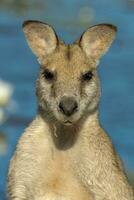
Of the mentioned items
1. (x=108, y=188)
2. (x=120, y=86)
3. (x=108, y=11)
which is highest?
(x=108, y=188)

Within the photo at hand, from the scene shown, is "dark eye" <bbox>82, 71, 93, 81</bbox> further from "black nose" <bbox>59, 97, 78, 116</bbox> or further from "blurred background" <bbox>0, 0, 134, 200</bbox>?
"blurred background" <bbox>0, 0, 134, 200</bbox>

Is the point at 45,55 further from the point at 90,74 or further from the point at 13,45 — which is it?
the point at 13,45

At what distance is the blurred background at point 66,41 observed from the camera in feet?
48.8

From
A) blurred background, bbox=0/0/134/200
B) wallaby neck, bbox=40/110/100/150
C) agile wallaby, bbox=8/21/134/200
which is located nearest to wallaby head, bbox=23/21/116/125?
agile wallaby, bbox=8/21/134/200

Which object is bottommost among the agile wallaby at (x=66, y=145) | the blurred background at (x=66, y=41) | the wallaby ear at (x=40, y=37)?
the blurred background at (x=66, y=41)

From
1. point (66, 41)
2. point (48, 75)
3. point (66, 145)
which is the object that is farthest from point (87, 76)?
point (66, 41)

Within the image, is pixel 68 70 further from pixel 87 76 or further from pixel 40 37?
pixel 40 37

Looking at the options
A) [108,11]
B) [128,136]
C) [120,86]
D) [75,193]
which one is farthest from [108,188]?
[108,11]

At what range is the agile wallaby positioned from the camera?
10445 millimetres

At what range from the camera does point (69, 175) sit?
10.6m

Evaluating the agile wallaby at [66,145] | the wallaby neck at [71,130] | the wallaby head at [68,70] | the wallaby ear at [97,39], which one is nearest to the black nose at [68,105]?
the wallaby head at [68,70]

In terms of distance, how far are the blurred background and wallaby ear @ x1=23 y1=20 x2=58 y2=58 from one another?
72.5 inches

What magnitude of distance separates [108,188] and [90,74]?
0.89 metres

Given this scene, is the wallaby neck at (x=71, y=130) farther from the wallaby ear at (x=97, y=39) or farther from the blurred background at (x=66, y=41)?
the blurred background at (x=66, y=41)
